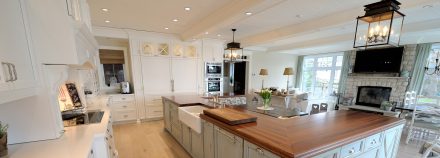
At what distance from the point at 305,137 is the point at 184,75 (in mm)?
3982

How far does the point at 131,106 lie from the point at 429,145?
538cm

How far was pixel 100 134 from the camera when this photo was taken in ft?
4.98

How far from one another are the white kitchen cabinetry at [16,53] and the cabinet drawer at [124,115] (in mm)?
3583

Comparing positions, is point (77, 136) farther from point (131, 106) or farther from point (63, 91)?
point (131, 106)

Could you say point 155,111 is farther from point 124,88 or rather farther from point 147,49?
point 147,49

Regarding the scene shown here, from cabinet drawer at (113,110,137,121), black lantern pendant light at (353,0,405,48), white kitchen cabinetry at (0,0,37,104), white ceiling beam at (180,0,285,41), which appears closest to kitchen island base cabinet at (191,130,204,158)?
white kitchen cabinetry at (0,0,37,104)

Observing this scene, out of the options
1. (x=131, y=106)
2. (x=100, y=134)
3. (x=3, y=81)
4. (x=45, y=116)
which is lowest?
(x=131, y=106)

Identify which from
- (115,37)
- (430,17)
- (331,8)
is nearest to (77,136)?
(115,37)

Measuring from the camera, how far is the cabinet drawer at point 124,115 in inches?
166

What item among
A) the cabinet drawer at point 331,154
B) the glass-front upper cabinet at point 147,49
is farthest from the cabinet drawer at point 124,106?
the cabinet drawer at point 331,154

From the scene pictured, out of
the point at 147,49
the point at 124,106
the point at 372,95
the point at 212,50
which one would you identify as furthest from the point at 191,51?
the point at 372,95

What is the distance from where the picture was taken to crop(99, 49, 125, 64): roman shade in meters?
4.54

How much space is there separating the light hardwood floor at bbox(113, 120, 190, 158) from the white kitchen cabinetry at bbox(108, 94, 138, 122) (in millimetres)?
222

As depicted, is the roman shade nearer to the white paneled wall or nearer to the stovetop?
the stovetop
